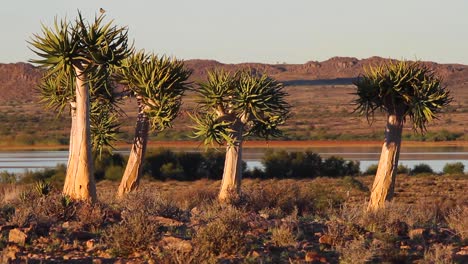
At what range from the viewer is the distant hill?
6093 inches

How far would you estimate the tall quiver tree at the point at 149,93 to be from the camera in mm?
23859

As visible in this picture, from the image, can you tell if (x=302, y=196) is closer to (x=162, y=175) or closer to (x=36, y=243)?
(x=36, y=243)

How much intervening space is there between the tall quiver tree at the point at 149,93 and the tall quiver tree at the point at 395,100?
477 cm

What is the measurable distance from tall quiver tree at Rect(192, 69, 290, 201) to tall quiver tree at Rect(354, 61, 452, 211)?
2.67 meters

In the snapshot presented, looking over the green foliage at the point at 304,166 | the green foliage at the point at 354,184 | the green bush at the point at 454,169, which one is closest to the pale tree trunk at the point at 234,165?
the green foliage at the point at 354,184

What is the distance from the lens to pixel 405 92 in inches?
901

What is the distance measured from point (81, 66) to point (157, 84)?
13.1 feet

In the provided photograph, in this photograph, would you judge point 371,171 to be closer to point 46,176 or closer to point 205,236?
point 46,176

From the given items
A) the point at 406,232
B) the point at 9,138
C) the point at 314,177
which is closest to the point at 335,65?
the point at 9,138

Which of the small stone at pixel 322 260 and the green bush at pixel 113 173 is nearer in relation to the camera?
the small stone at pixel 322 260

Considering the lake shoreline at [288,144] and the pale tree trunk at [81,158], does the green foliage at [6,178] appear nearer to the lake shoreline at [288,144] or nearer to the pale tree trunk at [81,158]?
the pale tree trunk at [81,158]

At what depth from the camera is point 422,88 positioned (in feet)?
74.9

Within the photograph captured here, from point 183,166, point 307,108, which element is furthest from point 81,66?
point 307,108

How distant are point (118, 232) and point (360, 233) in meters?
3.92
